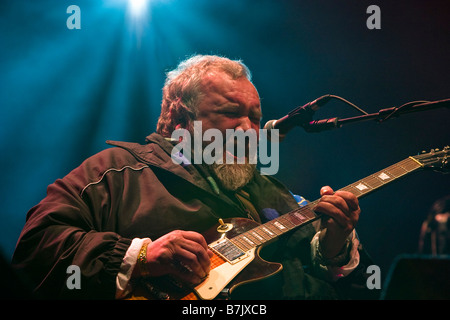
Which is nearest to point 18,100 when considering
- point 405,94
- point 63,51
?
point 63,51

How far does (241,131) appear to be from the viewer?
2.57 meters

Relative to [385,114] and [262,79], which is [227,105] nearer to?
[385,114]

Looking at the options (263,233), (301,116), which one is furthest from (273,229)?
(301,116)

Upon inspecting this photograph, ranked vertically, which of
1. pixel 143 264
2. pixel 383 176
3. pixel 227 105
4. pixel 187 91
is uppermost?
pixel 187 91

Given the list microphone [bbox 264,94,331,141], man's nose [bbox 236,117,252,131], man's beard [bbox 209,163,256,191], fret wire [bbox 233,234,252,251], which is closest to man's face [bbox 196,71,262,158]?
man's nose [bbox 236,117,252,131]

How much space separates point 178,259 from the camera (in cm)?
157

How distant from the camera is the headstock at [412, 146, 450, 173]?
2328 millimetres

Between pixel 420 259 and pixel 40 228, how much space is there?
175cm

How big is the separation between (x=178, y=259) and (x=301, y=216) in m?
1.01

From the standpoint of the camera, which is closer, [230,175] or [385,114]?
[385,114]

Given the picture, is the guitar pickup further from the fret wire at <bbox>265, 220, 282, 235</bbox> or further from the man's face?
the man's face

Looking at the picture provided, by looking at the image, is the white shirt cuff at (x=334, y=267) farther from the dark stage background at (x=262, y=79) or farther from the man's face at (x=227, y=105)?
the dark stage background at (x=262, y=79)

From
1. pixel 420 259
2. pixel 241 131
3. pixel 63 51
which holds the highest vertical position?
pixel 63 51
